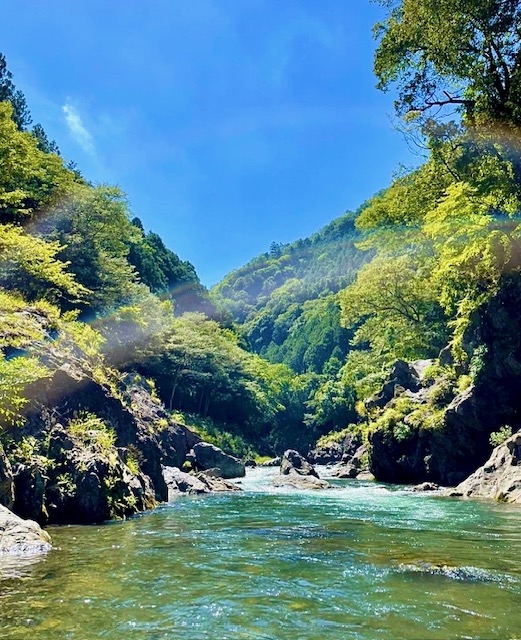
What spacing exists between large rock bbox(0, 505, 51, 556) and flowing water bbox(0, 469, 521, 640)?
0.39 metres

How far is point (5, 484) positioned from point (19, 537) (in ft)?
8.55

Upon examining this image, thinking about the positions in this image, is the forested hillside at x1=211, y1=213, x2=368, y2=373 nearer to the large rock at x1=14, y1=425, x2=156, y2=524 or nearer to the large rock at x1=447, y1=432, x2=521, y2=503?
the large rock at x1=447, y1=432, x2=521, y2=503

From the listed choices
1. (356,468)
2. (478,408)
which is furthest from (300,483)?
(356,468)

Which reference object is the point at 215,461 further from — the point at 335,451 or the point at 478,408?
the point at 335,451

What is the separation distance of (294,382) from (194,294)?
2622cm

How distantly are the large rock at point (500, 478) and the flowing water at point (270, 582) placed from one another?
256 inches

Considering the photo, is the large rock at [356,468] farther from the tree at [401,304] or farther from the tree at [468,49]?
the tree at [468,49]

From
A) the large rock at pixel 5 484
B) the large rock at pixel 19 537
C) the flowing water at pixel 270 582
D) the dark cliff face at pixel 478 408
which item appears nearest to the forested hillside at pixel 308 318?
the dark cliff face at pixel 478 408

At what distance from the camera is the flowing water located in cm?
589

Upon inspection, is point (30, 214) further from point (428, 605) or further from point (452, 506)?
point (428, 605)

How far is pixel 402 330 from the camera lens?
47906 millimetres

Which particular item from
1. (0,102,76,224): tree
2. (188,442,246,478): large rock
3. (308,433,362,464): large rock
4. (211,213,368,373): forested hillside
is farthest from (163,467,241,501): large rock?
(211,213,368,373): forested hillside

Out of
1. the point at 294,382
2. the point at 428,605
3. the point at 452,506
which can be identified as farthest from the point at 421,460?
the point at 294,382

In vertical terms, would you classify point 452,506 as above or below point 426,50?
below
